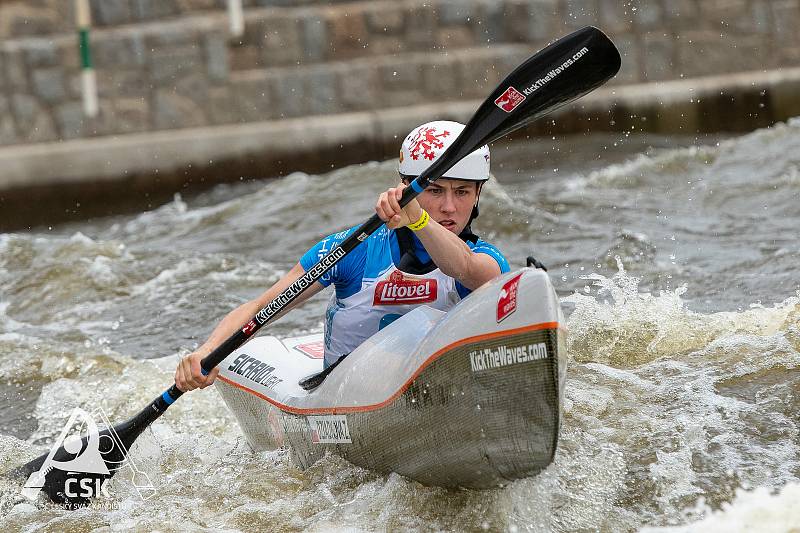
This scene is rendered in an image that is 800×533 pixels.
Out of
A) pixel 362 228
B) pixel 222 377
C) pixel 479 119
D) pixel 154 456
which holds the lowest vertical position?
pixel 154 456

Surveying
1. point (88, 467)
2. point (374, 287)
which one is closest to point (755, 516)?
point (374, 287)

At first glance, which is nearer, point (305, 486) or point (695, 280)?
point (305, 486)

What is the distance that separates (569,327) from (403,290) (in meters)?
1.89

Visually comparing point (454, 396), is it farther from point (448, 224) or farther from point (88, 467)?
point (88, 467)

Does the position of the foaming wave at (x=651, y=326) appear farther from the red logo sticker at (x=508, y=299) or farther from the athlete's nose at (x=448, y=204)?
the red logo sticker at (x=508, y=299)

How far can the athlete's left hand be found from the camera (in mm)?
3756

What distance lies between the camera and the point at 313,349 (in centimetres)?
492

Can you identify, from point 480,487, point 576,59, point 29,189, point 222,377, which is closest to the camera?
point 480,487

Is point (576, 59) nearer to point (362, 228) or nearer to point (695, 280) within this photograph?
point (362, 228)

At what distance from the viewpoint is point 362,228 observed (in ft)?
13.0

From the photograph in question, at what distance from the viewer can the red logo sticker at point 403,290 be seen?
411 centimetres

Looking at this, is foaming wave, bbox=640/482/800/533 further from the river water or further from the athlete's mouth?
the athlete's mouth

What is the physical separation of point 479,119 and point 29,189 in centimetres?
706

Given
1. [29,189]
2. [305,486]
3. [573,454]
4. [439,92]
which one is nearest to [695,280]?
[573,454]
